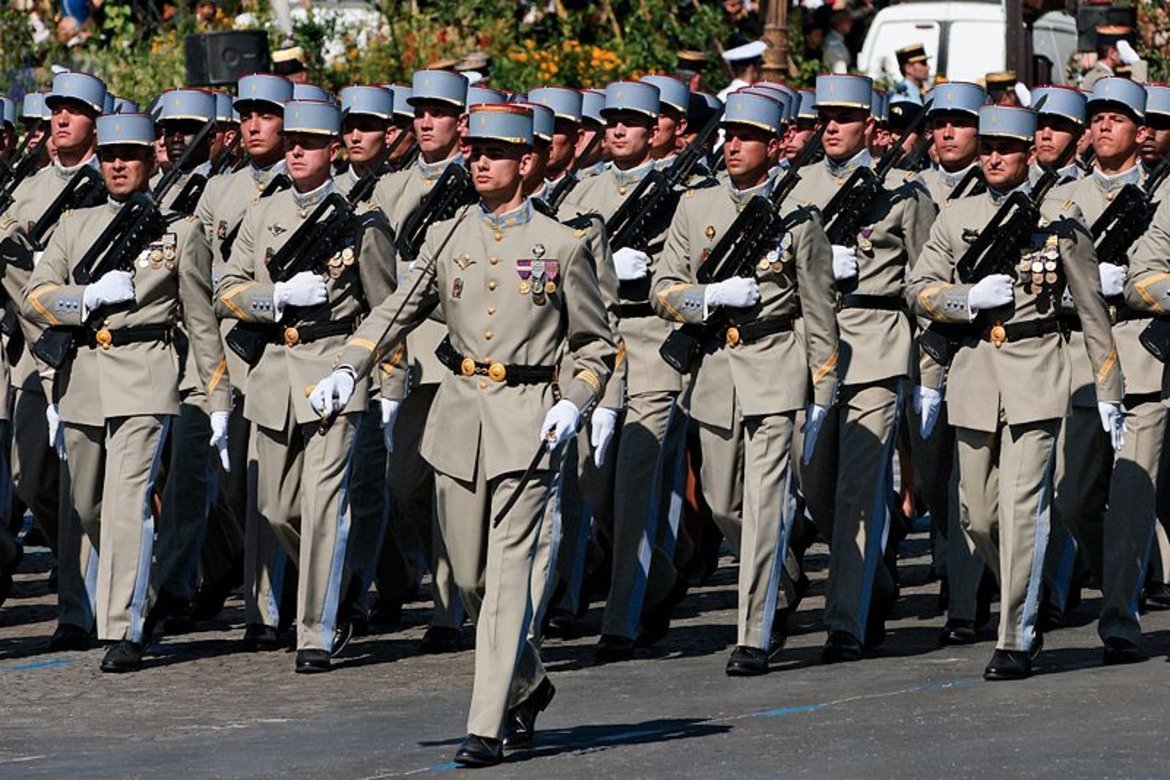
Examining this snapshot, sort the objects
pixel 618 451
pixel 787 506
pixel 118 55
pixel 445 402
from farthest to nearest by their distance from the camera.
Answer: pixel 118 55 < pixel 618 451 < pixel 787 506 < pixel 445 402

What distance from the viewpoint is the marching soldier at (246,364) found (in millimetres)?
12469

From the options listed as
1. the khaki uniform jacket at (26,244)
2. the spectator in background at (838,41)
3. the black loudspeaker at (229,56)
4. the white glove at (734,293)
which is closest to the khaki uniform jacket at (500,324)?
the white glove at (734,293)

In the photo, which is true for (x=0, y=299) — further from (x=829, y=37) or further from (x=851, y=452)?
(x=829, y=37)

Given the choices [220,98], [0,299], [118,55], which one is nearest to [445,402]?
[0,299]

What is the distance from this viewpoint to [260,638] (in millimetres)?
12414

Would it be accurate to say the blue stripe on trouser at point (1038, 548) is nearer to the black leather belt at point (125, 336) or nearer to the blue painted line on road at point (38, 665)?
the black leather belt at point (125, 336)

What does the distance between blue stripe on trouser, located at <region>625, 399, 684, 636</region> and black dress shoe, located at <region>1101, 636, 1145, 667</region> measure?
1835 mm

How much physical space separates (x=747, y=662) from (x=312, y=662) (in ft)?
5.34

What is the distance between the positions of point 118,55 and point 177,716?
14.5 metres

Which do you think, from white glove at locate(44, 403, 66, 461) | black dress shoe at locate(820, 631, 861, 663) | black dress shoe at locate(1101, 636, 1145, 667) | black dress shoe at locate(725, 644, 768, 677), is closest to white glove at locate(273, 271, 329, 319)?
white glove at locate(44, 403, 66, 461)

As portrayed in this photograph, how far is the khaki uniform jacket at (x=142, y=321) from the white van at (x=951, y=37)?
1306cm

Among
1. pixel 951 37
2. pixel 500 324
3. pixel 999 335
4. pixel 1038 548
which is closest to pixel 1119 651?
pixel 1038 548

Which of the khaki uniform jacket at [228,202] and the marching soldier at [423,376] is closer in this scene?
the marching soldier at [423,376]

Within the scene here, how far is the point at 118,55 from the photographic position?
24.7m
